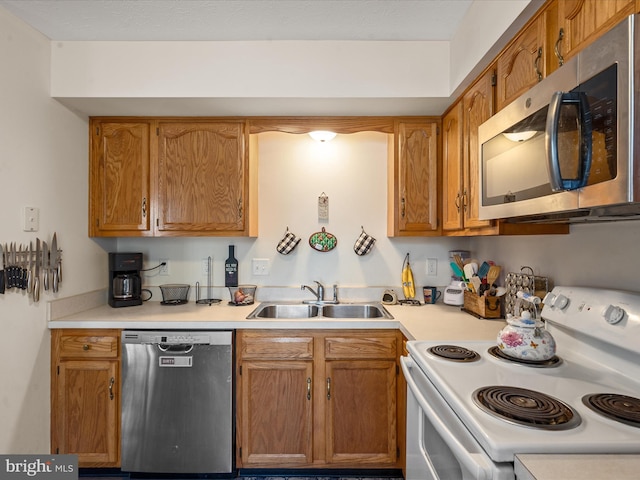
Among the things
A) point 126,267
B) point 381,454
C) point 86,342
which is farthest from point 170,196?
point 381,454

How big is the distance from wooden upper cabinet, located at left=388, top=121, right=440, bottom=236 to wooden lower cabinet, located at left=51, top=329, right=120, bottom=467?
1.81 m

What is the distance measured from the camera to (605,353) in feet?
3.76

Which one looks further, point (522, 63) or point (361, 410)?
point (361, 410)

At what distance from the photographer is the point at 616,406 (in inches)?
34.1

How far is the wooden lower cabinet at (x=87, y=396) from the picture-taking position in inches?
75.3

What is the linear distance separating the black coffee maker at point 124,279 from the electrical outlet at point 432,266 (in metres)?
1.91

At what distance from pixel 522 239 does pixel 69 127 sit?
258 centimetres

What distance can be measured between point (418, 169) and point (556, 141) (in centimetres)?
145

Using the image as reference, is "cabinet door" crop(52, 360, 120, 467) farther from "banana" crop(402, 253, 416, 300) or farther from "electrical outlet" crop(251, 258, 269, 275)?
"banana" crop(402, 253, 416, 300)

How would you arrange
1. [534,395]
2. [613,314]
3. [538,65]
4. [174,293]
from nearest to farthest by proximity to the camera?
[534,395]
[613,314]
[538,65]
[174,293]

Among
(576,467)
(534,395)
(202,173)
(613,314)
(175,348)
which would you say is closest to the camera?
(576,467)

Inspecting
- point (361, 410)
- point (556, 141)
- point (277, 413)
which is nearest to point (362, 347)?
point (361, 410)

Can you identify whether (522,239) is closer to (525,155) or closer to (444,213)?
(444,213)

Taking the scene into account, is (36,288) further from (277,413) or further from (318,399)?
(318,399)
